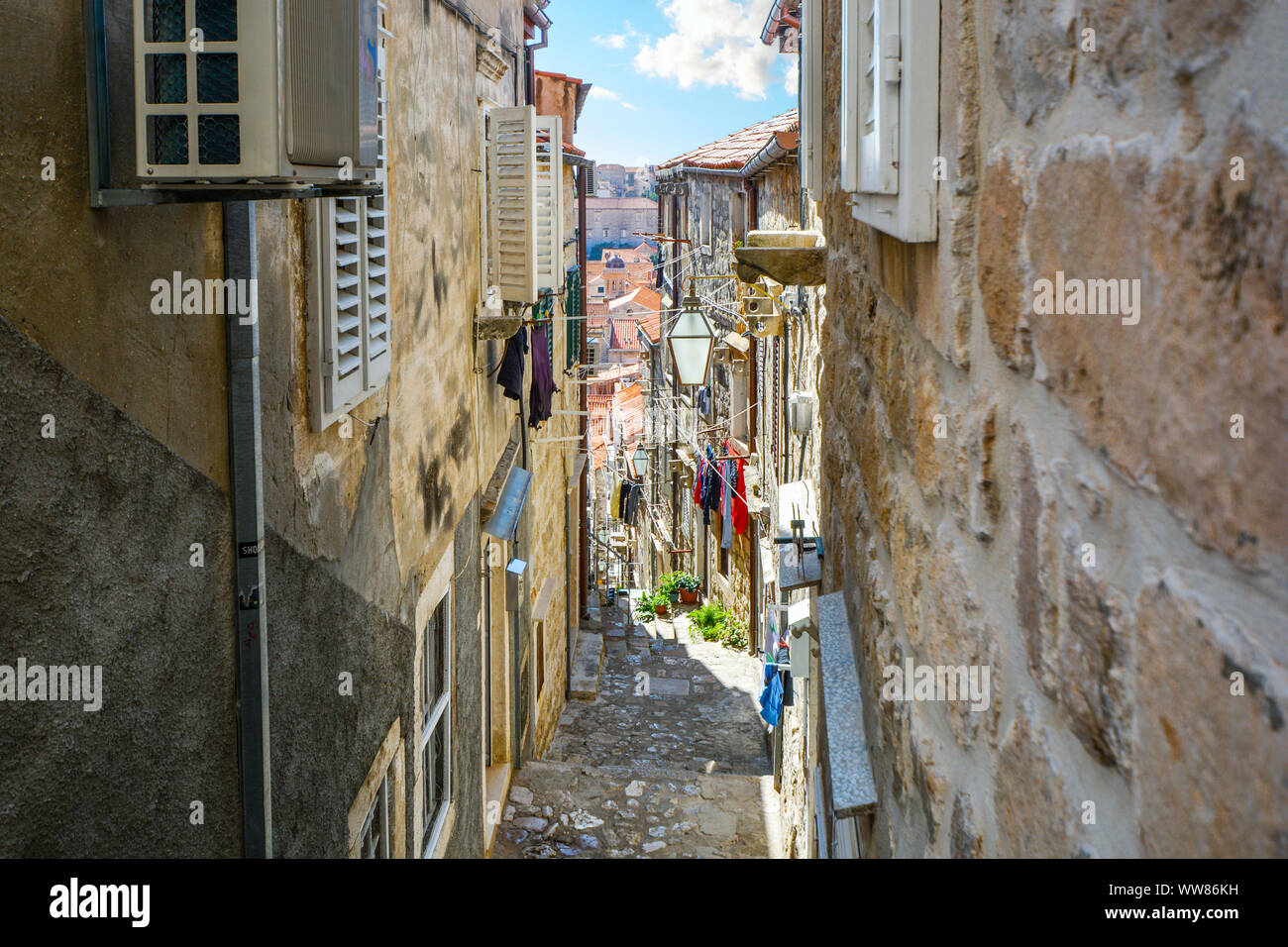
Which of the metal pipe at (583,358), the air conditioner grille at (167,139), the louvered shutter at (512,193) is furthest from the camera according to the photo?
the metal pipe at (583,358)

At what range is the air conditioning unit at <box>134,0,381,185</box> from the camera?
2.15 metres

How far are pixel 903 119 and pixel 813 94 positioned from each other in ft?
10.4

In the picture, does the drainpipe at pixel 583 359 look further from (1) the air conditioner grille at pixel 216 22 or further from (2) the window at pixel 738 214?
(1) the air conditioner grille at pixel 216 22

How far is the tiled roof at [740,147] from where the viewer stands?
46.7 ft

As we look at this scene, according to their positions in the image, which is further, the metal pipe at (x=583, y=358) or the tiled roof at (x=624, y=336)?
the tiled roof at (x=624, y=336)

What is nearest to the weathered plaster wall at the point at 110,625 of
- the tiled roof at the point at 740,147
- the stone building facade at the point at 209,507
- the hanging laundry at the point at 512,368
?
the stone building facade at the point at 209,507

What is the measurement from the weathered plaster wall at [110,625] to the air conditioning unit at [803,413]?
6705mm

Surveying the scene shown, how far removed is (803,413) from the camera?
9.22 meters

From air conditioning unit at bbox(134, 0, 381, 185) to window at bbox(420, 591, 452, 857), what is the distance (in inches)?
161

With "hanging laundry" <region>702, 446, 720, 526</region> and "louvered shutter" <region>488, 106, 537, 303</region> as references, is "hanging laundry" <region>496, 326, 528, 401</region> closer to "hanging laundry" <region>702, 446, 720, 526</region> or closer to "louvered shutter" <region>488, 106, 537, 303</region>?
"louvered shutter" <region>488, 106, 537, 303</region>

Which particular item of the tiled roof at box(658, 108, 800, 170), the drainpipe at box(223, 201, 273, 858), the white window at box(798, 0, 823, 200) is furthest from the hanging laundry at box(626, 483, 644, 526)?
the drainpipe at box(223, 201, 273, 858)

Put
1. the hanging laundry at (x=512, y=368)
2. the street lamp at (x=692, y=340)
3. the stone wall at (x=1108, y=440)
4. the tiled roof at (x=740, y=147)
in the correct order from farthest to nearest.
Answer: the tiled roof at (x=740, y=147)
the street lamp at (x=692, y=340)
the hanging laundry at (x=512, y=368)
the stone wall at (x=1108, y=440)

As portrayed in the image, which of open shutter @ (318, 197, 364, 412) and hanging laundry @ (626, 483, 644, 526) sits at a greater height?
open shutter @ (318, 197, 364, 412)
